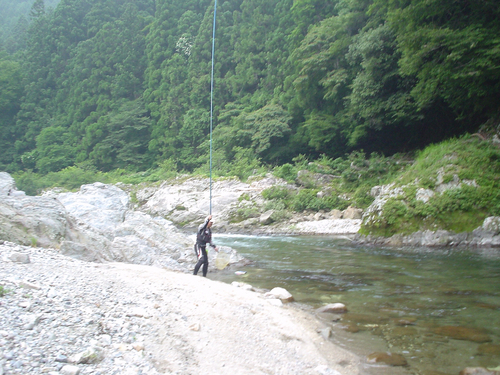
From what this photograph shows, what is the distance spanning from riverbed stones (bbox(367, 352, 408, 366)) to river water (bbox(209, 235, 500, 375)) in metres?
0.07

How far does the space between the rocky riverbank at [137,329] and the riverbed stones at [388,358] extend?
0.65 ft

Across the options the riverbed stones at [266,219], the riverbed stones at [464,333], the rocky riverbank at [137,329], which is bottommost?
the riverbed stones at [266,219]

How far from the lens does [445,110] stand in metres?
19.7

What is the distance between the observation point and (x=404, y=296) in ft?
22.1

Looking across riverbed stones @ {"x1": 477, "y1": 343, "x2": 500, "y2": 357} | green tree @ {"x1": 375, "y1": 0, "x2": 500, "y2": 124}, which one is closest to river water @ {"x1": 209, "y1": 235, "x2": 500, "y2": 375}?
riverbed stones @ {"x1": 477, "y1": 343, "x2": 500, "y2": 357}

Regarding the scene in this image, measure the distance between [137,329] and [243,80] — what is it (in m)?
41.2

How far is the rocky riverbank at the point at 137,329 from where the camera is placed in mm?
3178

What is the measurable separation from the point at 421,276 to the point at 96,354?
7322 millimetres

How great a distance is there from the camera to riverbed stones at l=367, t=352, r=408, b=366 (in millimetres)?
4160

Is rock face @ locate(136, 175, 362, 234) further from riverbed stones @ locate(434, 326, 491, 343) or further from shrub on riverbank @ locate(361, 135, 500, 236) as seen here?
riverbed stones @ locate(434, 326, 491, 343)

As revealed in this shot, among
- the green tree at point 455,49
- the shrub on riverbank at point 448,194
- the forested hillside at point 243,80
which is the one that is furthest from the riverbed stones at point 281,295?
the forested hillside at point 243,80

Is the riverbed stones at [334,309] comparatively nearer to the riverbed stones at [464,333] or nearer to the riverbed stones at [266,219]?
the riverbed stones at [464,333]

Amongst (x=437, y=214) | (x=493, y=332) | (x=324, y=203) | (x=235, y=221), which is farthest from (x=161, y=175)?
(x=493, y=332)

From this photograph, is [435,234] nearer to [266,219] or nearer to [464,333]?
[464,333]
